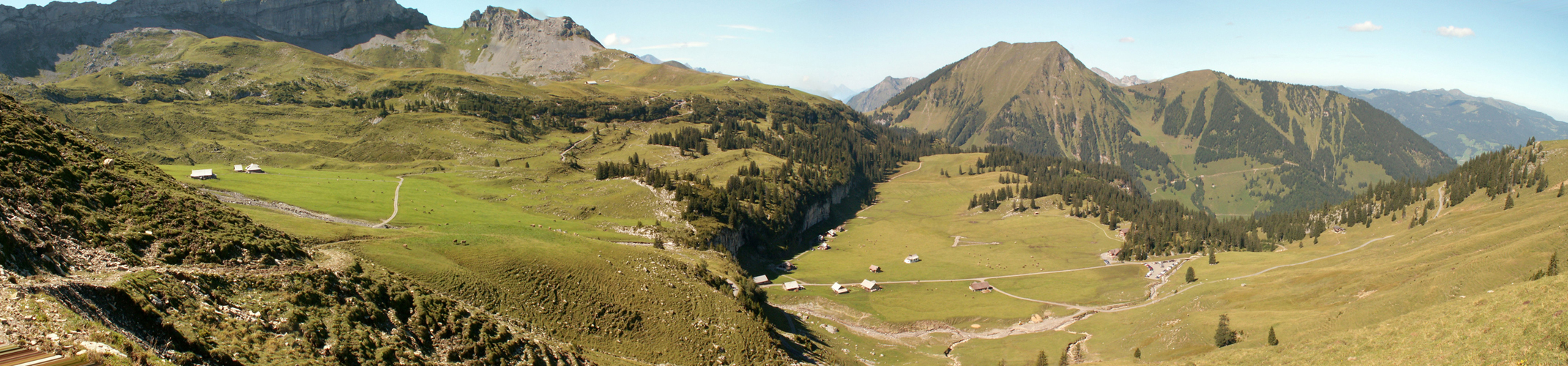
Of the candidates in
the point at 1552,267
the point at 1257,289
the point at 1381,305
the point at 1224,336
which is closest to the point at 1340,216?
the point at 1257,289

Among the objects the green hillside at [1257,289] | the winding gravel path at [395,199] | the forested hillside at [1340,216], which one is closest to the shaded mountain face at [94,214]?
the winding gravel path at [395,199]

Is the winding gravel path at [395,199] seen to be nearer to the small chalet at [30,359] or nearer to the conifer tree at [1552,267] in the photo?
the small chalet at [30,359]

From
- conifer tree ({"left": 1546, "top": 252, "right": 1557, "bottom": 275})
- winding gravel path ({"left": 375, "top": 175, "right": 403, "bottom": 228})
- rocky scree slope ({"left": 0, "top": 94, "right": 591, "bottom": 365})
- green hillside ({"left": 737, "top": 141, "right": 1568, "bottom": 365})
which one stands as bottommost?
green hillside ({"left": 737, "top": 141, "right": 1568, "bottom": 365})

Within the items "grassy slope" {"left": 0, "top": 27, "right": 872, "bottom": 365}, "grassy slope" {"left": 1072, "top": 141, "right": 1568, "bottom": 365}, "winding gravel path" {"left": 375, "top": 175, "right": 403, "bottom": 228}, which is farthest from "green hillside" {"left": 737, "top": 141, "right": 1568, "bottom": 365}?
"winding gravel path" {"left": 375, "top": 175, "right": 403, "bottom": 228}

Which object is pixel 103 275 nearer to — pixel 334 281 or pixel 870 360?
pixel 334 281

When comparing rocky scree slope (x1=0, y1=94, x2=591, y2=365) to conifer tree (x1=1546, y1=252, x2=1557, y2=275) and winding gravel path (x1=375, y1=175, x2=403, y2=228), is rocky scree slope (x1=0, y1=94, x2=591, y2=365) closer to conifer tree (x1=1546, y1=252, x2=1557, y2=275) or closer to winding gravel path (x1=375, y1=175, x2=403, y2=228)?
winding gravel path (x1=375, y1=175, x2=403, y2=228)

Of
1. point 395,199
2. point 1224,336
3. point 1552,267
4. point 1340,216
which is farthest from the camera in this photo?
point 1340,216

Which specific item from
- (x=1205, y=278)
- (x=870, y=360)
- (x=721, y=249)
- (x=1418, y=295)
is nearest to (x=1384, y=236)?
(x=1205, y=278)

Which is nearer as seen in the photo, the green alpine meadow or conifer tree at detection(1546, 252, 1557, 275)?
the green alpine meadow

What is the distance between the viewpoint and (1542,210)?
104m

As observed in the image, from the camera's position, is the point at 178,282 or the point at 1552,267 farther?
the point at 1552,267

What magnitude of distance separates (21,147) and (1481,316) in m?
87.4

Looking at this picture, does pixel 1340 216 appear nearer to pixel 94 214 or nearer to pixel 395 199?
pixel 395 199

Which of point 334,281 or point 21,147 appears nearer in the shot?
point 21,147
